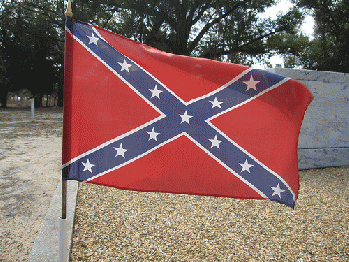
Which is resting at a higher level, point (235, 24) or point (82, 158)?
point (235, 24)

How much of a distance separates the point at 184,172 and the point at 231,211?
2.16 metres

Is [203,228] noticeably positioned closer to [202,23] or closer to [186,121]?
[186,121]

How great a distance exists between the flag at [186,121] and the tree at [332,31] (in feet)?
44.7

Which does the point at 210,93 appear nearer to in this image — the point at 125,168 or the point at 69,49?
the point at 125,168

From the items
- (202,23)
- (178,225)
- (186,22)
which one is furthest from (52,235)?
(202,23)

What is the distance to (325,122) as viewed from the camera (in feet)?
23.0

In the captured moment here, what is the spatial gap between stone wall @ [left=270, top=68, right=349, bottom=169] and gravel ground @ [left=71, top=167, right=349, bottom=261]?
2.00 meters

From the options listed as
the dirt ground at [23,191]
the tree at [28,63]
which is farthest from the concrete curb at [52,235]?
the tree at [28,63]

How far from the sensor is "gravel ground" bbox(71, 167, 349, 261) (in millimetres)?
3004

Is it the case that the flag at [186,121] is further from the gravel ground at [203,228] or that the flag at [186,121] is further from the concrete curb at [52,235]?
the gravel ground at [203,228]

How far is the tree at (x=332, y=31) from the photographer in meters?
13.4

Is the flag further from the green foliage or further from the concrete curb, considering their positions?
the green foliage

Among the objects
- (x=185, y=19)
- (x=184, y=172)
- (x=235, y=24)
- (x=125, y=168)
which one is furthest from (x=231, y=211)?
(x=235, y=24)

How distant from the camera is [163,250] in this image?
119 inches
